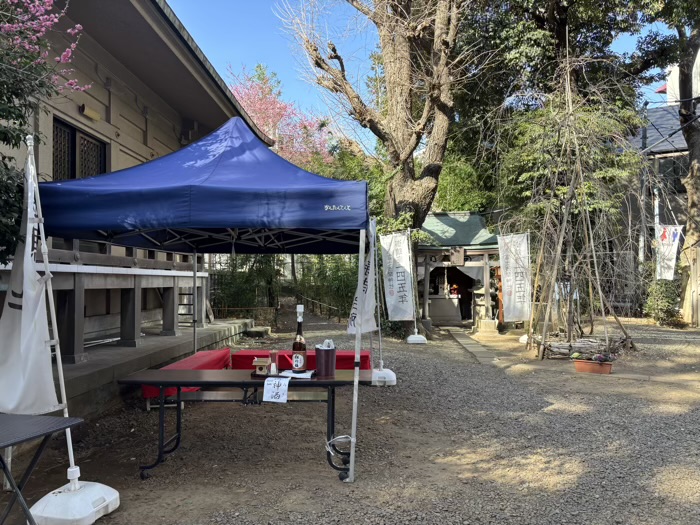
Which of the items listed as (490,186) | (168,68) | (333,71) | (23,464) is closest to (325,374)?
(23,464)

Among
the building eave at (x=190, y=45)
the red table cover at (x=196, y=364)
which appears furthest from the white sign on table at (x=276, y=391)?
the building eave at (x=190, y=45)

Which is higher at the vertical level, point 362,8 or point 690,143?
point 362,8

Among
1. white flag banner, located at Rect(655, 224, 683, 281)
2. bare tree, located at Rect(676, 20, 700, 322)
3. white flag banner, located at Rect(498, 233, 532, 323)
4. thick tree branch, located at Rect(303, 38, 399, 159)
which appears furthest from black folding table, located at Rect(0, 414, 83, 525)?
bare tree, located at Rect(676, 20, 700, 322)

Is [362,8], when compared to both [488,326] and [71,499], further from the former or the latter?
[71,499]

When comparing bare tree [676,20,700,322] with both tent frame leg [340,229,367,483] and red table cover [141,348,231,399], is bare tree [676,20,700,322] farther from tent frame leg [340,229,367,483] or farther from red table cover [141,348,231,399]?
tent frame leg [340,229,367,483]

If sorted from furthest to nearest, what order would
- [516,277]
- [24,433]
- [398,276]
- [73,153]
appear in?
[398,276], [516,277], [73,153], [24,433]

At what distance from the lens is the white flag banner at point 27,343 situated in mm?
3182

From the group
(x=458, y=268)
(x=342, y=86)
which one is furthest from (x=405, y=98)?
(x=458, y=268)

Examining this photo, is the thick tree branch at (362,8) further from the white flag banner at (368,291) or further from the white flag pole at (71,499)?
the white flag pole at (71,499)

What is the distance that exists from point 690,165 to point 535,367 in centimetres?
1119

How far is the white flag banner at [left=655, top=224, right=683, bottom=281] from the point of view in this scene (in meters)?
13.8

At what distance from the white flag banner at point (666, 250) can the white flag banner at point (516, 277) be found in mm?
5339

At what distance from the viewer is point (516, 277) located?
1095 cm

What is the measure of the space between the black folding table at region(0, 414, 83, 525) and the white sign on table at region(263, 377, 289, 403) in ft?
3.89
